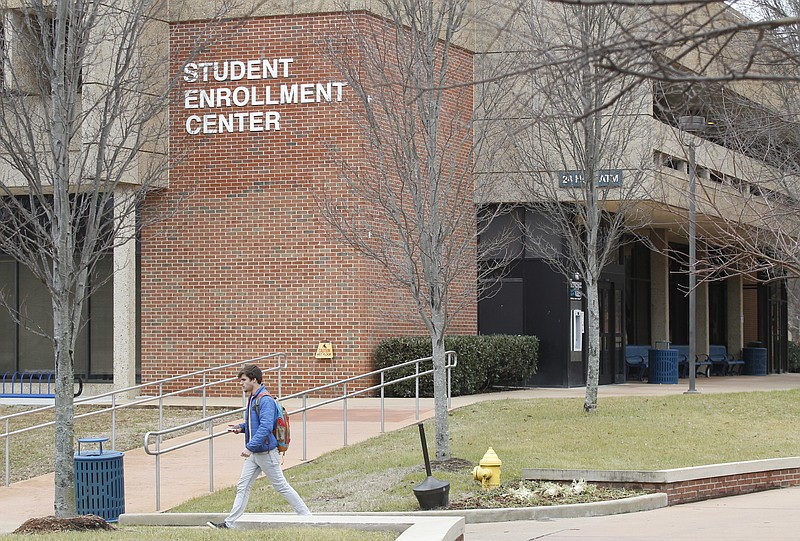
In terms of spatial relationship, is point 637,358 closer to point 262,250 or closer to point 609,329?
point 609,329

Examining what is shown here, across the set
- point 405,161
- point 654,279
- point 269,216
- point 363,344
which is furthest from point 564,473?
point 654,279

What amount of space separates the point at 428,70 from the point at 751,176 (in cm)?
561

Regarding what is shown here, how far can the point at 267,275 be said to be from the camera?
949 inches

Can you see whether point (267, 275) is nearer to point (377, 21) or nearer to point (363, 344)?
point (363, 344)

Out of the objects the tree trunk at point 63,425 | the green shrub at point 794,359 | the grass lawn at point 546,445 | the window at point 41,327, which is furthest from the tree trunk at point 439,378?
the green shrub at point 794,359

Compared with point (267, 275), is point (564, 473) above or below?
below

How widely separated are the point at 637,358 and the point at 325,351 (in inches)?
418

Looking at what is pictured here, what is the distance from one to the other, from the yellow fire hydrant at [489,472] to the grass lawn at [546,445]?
0.19 m

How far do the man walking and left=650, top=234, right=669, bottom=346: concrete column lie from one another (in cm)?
2224

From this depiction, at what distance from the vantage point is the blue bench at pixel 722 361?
35.8m

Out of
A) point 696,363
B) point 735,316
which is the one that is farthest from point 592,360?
point 735,316

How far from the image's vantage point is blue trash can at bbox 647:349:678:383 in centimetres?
2945

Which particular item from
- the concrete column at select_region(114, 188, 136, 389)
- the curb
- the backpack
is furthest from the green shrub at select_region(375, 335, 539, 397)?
the backpack

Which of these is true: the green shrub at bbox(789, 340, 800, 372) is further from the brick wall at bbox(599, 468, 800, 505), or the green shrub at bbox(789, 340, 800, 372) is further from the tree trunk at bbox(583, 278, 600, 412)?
the brick wall at bbox(599, 468, 800, 505)
